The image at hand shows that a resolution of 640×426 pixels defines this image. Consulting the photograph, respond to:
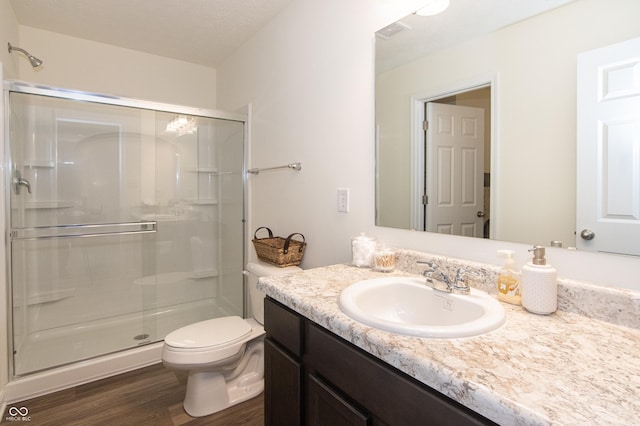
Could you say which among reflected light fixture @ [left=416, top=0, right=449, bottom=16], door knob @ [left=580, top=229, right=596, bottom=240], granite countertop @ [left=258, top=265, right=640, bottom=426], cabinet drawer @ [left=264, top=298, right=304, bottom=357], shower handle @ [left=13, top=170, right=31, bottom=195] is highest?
reflected light fixture @ [left=416, top=0, right=449, bottom=16]

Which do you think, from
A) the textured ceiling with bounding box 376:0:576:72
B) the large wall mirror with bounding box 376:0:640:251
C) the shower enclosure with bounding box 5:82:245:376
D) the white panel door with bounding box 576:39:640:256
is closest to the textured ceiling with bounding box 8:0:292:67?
the shower enclosure with bounding box 5:82:245:376

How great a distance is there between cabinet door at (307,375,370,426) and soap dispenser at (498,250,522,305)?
20.1 inches

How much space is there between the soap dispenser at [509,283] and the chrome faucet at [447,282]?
0.09 metres

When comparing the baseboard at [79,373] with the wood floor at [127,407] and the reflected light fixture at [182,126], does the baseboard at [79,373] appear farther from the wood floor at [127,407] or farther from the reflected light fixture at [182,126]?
the reflected light fixture at [182,126]

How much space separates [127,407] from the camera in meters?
1.73

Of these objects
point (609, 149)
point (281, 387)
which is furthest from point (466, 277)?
point (281, 387)

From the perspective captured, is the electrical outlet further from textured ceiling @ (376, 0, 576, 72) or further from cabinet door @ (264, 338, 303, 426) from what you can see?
cabinet door @ (264, 338, 303, 426)

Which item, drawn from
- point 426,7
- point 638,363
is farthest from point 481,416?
point 426,7

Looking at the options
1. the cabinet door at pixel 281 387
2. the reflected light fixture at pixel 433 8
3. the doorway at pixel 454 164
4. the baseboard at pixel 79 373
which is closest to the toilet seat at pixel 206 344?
the cabinet door at pixel 281 387

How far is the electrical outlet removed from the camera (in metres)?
1.62

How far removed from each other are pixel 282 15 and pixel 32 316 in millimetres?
2588

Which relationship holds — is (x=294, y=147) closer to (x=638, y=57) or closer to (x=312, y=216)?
(x=312, y=216)

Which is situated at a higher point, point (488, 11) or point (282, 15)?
point (282, 15)

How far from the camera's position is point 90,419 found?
1640 mm
